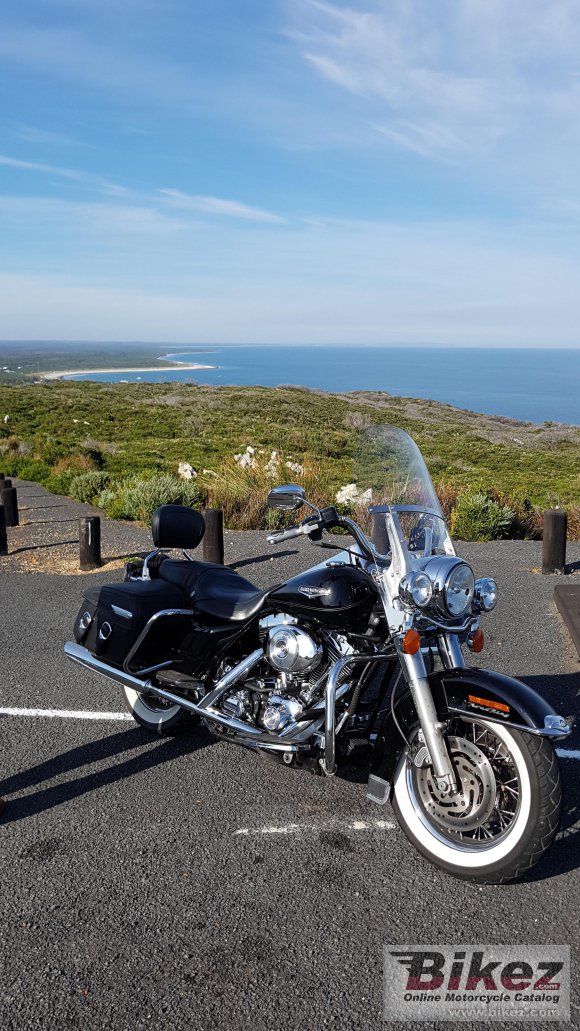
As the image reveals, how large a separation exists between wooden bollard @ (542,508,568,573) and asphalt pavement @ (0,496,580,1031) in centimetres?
432

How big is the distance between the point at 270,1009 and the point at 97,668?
2.06m

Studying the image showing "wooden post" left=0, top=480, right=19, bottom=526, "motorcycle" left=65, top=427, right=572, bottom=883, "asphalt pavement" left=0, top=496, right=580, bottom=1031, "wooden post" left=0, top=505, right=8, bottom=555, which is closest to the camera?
"asphalt pavement" left=0, top=496, right=580, bottom=1031

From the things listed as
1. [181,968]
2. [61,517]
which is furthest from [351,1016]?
[61,517]

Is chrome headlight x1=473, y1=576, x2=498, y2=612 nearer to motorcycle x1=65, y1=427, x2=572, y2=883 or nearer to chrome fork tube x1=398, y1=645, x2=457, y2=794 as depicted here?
motorcycle x1=65, y1=427, x2=572, y2=883

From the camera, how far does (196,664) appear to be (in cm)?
396

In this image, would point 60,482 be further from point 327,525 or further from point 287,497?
point 287,497

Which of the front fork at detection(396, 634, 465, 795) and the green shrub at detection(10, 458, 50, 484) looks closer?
the front fork at detection(396, 634, 465, 795)

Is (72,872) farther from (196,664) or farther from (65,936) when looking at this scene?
(196,664)

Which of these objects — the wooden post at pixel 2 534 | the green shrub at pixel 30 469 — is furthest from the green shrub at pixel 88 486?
the wooden post at pixel 2 534

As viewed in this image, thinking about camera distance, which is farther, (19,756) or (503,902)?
(19,756)

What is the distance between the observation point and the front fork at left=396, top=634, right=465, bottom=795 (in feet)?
10.1

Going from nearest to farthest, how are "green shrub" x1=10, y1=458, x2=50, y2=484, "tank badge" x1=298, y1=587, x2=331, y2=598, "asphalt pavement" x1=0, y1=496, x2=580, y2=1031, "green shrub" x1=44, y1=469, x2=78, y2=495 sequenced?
1. "asphalt pavement" x1=0, y1=496, x2=580, y2=1031
2. "tank badge" x1=298, y1=587, x2=331, y2=598
3. "green shrub" x1=44, y1=469, x2=78, y2=495
4. "green shrub" x1=10, y1=458, x2=50, y2=484

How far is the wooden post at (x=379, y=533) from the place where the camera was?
3429mm

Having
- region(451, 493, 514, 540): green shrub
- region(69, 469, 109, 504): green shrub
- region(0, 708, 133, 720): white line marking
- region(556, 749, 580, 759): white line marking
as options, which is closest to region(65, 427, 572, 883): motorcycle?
region(0, 708, 133, 720): white line marking
